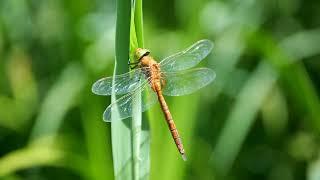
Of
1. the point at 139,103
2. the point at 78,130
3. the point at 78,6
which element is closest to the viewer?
the point at 139,103

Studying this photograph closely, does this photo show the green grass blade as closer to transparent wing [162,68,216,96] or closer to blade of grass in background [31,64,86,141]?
transparent wing [162,68,216,96]

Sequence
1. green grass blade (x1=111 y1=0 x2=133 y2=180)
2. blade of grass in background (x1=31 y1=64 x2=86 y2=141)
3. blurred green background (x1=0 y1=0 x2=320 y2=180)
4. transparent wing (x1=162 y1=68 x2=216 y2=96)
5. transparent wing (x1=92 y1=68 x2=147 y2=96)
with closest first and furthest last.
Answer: green grass blade (x1=111 y1=0 x2=133 y2=180)
transparent wing (x1=92 y1=68 x2=147 y2=96)
transparent wing (x1=162 y1=68 x2=216 y2=96)
blurred green background (x1=0 y1=0 x2=320 y2=180)
blade of grass in background (x1=31 y1=64 x2=86 y2=141)

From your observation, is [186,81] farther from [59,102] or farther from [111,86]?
[59,102]

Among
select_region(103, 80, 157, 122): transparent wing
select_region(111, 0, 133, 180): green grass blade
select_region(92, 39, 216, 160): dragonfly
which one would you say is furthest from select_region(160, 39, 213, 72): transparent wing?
select_region(111, 0, 133, 180): green grass blade

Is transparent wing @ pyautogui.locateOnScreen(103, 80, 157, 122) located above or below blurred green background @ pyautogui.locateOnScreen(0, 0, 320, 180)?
above

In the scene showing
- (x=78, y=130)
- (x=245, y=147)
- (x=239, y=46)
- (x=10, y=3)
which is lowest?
(x=245, y=147)

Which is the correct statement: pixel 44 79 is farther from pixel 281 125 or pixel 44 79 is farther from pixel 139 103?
pixel 139 103

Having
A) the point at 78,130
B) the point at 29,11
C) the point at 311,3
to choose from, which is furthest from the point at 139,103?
the point at 311,3

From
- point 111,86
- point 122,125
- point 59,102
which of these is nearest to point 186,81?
point 111,86
